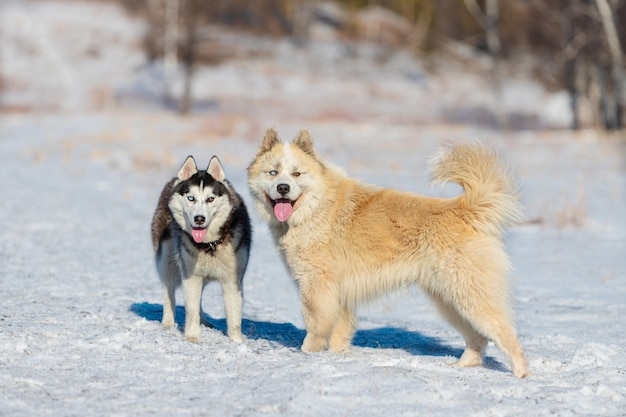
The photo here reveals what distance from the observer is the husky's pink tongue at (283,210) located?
5695 millimetres

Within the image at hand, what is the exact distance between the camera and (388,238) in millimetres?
5477

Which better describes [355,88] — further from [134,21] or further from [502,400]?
[502,400]

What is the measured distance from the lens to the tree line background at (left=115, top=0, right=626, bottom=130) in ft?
92.8

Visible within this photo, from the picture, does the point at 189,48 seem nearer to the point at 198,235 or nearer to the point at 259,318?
the point at 259,318

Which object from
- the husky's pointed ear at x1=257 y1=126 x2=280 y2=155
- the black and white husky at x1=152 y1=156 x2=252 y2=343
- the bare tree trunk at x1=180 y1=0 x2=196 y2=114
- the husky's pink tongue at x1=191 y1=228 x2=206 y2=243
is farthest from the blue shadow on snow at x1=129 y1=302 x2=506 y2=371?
the bare tree trunk at x1=180 y1=0 x2=196 y2=114

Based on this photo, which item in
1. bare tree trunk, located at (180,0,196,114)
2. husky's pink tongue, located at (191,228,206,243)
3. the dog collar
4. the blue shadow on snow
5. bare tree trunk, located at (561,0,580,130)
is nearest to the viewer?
husky's pink tongue, located at (191,228,206,243)

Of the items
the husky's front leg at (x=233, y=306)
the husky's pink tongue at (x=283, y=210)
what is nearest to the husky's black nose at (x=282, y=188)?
the husky's pink tongue at (x=283, y=210)

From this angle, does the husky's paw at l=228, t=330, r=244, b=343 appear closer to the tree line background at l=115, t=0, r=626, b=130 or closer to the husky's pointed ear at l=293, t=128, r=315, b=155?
the husky's pointed ear at l=293, t=128, r=315, b=155

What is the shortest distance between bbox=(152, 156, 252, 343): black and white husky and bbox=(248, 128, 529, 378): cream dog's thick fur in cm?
33

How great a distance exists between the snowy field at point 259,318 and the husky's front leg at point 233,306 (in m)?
0.23

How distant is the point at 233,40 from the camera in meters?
52.3

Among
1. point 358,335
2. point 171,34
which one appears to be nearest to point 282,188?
point 358,335

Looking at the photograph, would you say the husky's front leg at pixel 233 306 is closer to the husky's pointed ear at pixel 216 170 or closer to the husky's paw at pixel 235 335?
the husky's paw at pixel 235 335

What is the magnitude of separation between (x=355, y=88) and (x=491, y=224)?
42.5 meters
